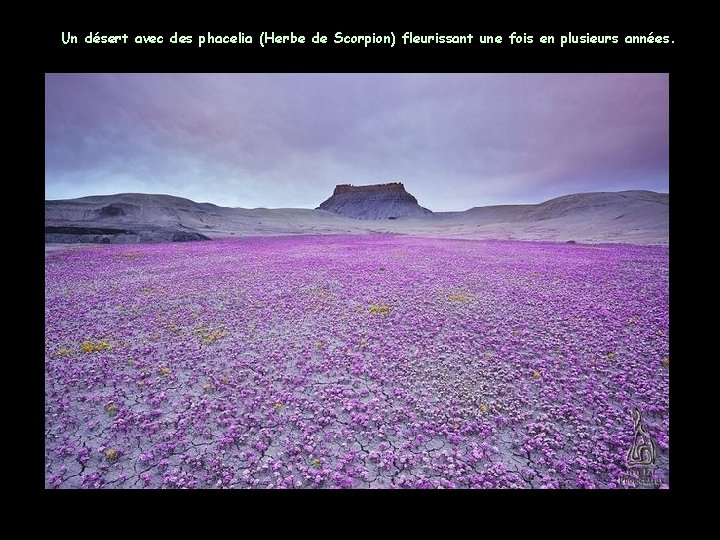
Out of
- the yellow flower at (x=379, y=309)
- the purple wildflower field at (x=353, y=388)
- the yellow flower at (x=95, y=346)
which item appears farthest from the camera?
the yellow flower at (x=379, y=309)

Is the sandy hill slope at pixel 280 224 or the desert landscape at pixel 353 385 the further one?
the sandy hill slope at pixel 280 224

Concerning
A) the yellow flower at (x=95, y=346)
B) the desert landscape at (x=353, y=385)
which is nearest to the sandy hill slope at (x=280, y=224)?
the desert landscape at (x=353, y=385)

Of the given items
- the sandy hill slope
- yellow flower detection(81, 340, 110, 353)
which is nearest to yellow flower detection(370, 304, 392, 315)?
yellow flower detection(81, 340, 110, 353)

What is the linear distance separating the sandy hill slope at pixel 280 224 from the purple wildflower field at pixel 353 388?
39094mm

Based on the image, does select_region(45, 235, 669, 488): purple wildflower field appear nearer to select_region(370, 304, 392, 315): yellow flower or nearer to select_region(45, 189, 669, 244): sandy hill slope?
select_region(370, 304, 392, 315): yellow flower

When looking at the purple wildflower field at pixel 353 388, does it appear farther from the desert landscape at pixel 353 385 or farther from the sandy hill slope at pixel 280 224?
the sandy hill slope at pixel 280 224

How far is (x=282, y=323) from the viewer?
1052 cm

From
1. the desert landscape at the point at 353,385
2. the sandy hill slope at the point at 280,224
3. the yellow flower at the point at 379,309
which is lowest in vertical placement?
the desert landscape at the point at 353,385

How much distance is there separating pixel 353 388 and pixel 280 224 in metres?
130

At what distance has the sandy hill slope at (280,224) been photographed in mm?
44500

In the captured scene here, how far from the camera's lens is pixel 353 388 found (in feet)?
21.5

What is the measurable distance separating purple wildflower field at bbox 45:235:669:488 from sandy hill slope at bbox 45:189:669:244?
39.1 metres
